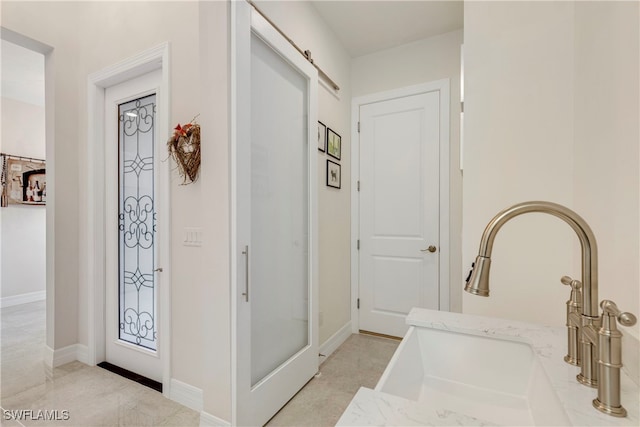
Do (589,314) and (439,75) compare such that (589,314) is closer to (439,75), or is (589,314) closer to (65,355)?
(439,75)

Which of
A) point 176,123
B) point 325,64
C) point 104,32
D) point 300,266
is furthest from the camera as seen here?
point 325,64

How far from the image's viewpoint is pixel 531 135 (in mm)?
1479

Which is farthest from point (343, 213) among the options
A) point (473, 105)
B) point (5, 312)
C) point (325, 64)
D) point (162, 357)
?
point (5, 312)

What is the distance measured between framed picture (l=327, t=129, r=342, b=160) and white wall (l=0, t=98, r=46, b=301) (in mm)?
4291

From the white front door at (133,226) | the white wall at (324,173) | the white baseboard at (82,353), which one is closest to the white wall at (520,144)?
the white wall at (324,173)

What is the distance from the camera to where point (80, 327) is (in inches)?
95.4

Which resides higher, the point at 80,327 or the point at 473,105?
the point at 473,105

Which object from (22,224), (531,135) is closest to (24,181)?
(22,224)

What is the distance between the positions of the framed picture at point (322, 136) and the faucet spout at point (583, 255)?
199cm

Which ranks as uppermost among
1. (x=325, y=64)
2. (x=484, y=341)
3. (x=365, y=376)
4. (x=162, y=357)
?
(x=325, y=64)

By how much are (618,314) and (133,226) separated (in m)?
2.61

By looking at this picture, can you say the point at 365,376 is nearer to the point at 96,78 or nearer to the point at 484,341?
the point at 484,341

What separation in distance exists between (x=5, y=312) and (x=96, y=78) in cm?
335

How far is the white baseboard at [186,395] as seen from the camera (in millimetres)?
1843
